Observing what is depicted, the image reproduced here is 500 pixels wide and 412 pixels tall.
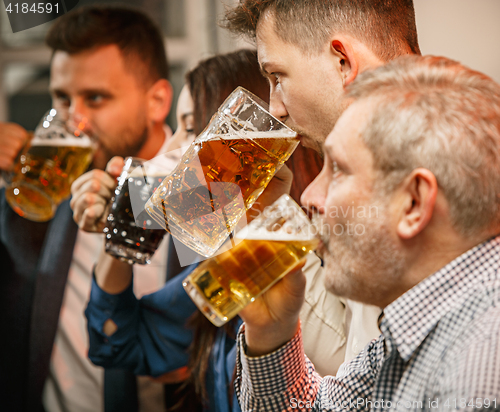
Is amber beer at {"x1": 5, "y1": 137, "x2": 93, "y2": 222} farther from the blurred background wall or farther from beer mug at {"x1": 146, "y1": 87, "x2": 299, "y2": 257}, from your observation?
the blurred background wall

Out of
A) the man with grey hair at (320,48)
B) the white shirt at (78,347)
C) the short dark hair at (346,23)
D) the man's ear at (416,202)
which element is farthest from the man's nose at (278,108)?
the white shirt at (78,347)

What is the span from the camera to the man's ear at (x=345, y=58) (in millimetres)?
904

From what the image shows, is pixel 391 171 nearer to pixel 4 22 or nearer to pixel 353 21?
pixel 353 21

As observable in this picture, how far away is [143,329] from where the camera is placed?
57.7 inches

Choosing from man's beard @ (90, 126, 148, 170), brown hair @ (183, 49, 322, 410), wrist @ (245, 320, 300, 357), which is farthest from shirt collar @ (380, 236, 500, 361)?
man's beard @ (90, 126, 148, 170)

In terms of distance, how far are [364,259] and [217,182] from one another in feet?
0.93

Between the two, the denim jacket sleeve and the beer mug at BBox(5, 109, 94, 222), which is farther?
the denim jacket sleeve

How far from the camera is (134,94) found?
1.87 metres

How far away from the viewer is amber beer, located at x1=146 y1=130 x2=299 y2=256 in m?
0.80

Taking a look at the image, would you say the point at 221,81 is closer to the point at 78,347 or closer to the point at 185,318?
the point at 185,318

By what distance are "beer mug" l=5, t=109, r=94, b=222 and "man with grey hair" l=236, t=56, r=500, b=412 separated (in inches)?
32.3

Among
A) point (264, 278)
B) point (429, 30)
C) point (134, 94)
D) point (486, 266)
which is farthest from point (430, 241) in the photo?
point (134, 94)

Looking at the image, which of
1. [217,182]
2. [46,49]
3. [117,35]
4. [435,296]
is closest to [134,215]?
[217,182]

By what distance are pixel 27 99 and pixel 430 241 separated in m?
1.88
